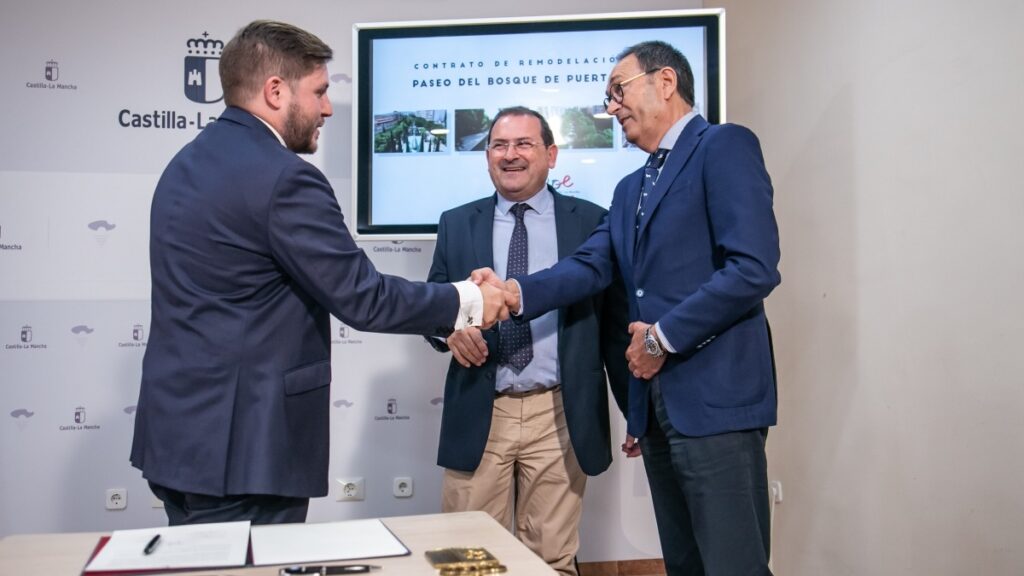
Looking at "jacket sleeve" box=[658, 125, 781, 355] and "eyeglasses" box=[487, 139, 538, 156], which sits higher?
"eyeglasses" box=[487, 139, 538, 156]

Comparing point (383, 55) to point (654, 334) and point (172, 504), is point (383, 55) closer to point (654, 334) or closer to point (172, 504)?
point (654, 334)

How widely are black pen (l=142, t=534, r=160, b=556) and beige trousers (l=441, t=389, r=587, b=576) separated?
153 centimetres

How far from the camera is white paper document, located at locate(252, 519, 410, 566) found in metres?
1.43

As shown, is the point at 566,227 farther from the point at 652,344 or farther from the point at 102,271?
the point at 102,271

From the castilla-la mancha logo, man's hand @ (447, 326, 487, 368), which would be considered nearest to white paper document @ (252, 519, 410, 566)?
man's hand @ (447, 326, 487, 368)

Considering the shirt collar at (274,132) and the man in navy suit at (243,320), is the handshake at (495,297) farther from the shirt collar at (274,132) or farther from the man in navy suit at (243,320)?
the shirt collar at (274,132)

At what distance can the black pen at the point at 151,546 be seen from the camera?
1443 millimetres

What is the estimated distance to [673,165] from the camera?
7.68 ft

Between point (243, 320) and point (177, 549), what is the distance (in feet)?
1.92

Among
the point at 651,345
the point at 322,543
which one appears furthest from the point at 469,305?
the point at 322,543

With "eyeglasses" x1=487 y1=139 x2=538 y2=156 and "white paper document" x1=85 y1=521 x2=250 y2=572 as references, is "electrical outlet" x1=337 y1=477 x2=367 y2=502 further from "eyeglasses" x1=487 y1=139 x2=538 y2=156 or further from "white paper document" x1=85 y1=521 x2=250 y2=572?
"white paper document" x1=85 y1=521 x2=250 y2=572

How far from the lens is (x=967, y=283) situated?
2.43 m

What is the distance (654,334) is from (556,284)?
23.8 inches

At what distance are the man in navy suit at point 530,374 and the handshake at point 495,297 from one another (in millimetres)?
195
